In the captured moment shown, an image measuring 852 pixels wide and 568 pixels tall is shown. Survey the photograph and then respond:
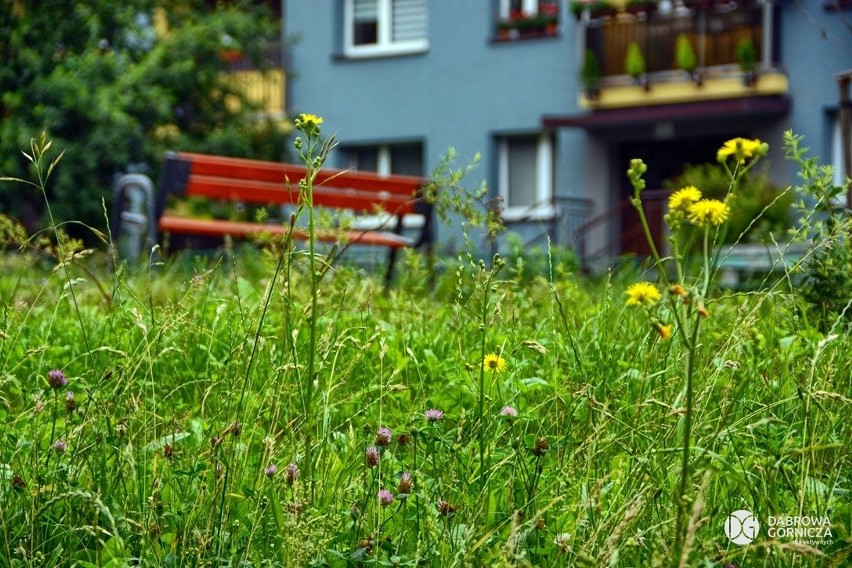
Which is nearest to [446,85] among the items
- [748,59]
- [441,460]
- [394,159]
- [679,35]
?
[394,159]

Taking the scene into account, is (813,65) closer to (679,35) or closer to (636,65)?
(679,35)

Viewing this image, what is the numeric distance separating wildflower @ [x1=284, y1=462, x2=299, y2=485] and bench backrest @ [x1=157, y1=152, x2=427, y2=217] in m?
6.60

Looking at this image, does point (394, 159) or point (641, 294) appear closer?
point (641, 294)

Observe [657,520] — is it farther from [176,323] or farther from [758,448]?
[176,323]

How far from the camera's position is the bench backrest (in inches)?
383

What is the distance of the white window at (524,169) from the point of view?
74.2 feet

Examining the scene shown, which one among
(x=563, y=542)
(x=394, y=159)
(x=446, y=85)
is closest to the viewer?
(x=563, y=542)

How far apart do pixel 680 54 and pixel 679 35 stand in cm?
48

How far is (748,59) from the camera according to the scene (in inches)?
799

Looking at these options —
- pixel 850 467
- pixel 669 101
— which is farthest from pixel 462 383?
pixel 669 101

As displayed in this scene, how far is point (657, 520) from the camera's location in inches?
99.9

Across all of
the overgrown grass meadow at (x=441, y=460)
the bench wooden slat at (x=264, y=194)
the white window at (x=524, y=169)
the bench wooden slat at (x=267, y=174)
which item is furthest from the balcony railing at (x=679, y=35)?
the overgrown grass meadow at (x=441, y=460)

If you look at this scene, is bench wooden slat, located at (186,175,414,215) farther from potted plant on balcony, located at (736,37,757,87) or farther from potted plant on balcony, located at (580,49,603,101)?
potted plant on balcony, located at (580,49,603,101)

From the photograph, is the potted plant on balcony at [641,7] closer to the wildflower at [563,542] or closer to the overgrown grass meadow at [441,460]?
the overgrown grass meadow at [441,460]
